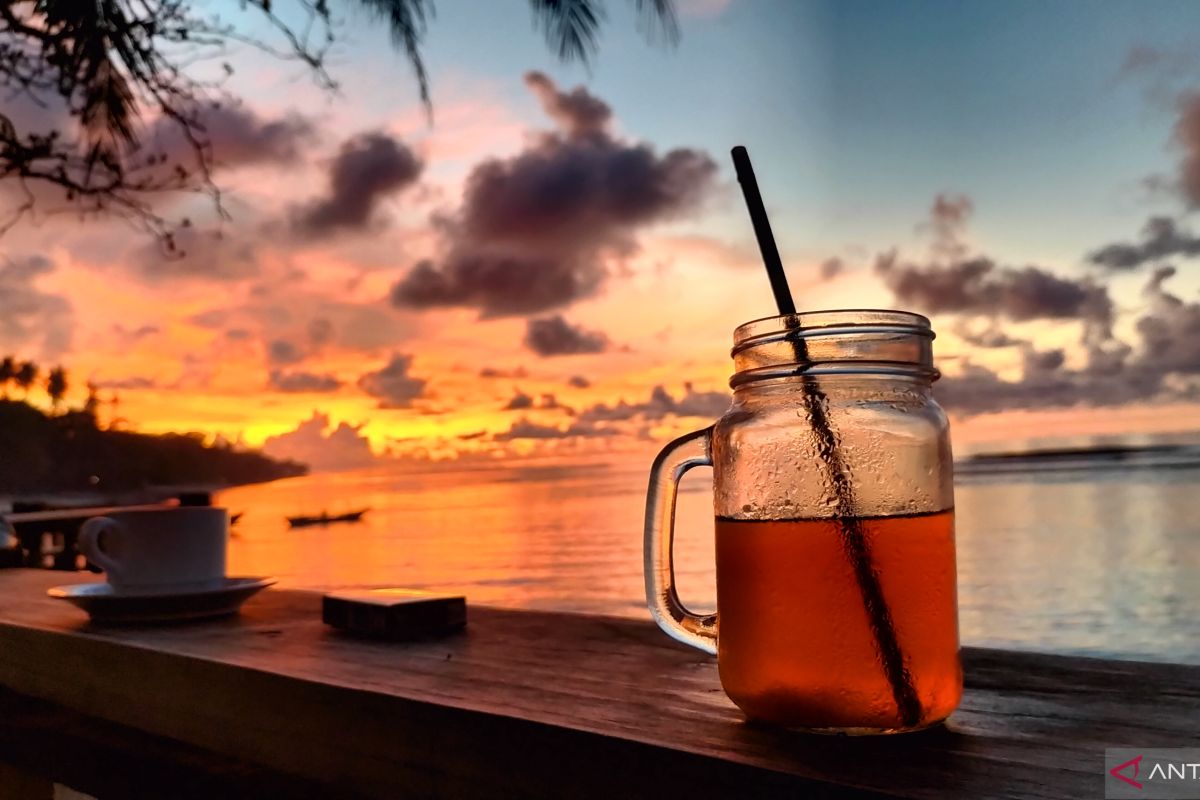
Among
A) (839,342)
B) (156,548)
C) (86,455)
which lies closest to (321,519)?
(86,455)

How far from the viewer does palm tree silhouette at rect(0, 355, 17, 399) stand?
336 cm

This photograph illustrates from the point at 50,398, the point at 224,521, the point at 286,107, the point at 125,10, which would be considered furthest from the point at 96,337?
the point at 224,521

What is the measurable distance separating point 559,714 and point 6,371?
357cm

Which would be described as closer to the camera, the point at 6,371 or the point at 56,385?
the point at 6,371

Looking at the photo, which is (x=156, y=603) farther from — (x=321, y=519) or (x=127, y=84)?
(x=321, y=519)

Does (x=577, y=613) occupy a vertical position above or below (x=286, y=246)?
below

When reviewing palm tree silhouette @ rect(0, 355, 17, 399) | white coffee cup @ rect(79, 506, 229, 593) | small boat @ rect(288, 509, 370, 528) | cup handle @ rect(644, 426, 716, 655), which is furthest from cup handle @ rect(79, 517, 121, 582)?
small boat @ rect(288, 509, 370, 528)

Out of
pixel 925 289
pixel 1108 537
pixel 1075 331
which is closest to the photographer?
pixel 925 289

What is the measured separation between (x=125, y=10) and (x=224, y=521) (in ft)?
6.29

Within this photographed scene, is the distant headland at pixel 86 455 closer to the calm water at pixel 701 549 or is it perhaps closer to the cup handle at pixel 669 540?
the calm water at pixel 701 549

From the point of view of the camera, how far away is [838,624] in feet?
1.67

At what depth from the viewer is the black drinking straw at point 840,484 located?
0.51 m

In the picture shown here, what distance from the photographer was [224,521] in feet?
3.84

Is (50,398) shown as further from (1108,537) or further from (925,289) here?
(1108,537)
